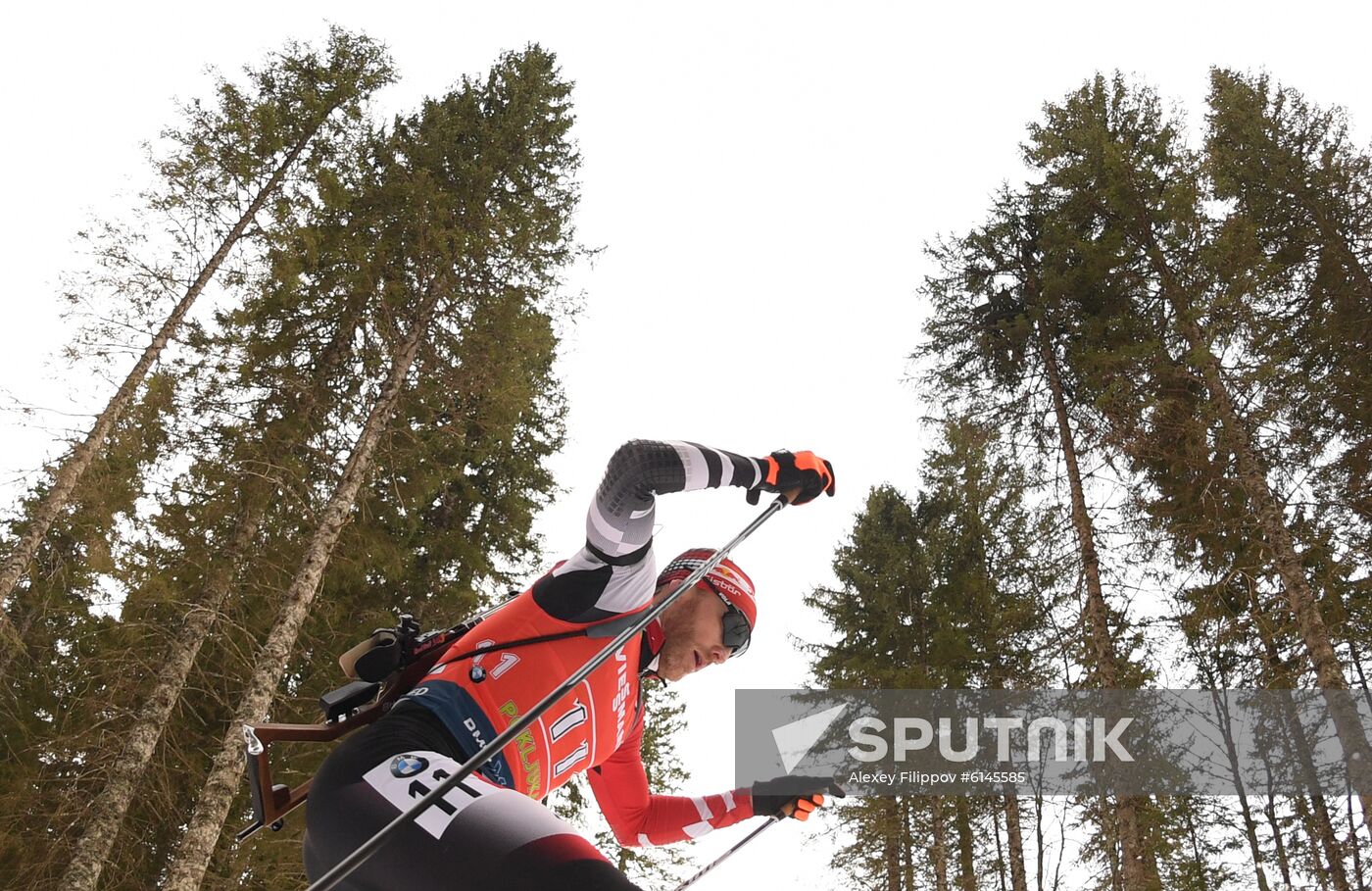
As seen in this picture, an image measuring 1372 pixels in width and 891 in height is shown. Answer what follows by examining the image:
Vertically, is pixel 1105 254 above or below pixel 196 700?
above

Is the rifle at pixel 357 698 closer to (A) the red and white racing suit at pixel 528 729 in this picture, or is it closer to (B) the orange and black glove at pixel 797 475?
(A) the red and white racing suit at pixel 528 729

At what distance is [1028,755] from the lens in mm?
14961

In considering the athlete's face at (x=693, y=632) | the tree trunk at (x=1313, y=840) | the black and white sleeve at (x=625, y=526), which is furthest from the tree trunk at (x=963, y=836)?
the black and white sleeve at (x=625, y=526)

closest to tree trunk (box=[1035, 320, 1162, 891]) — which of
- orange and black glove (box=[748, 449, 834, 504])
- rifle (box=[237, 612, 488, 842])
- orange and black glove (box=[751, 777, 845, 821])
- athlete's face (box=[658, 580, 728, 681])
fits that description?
orange and black glove (box=[751, 777, 845, 821])

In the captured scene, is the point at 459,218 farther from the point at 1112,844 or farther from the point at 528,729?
the point at 1112,844

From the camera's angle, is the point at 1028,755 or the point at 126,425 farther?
the point at 1028,755

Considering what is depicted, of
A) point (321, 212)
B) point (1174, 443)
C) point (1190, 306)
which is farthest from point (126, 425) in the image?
point (1190, 306)

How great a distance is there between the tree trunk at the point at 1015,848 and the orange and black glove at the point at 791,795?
1215 cm

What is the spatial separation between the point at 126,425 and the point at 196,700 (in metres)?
3.75

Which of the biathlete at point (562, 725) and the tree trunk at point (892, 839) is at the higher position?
the biathlete at point (562, 725)

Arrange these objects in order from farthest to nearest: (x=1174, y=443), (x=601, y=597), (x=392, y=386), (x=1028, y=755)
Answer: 1. (x=1028, y=755)
2. (x=1174, y=443)
3. (x=392, y=386)
4. (x=601, y=597)

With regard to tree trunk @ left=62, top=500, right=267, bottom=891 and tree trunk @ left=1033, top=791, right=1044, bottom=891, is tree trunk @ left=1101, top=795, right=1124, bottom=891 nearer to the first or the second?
tree trunk @ left=1033, top=791, right=1044, bottom=891

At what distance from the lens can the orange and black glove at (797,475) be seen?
116 inches

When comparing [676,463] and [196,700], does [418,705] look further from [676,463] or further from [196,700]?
[196,700]
